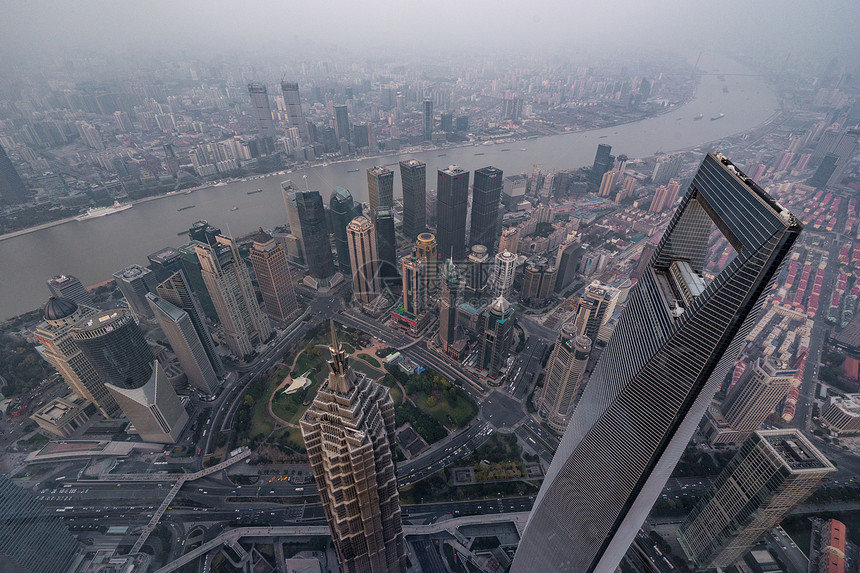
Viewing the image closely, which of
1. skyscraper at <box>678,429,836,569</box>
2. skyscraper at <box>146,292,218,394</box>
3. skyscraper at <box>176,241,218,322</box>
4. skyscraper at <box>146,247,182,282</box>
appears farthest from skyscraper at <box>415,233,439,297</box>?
skyscraper at <box>678,429,836,569</box>

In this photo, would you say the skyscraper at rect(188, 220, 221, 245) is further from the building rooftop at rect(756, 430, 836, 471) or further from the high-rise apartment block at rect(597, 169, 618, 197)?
the high-rise apartment block at rect(597, 169, 618, 197)

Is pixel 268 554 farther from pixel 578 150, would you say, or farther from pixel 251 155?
pixel 578 150

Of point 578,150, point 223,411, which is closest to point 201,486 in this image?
point 223,411

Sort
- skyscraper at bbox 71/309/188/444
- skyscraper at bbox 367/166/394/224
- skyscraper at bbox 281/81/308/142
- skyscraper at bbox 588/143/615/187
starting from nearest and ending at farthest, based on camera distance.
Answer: skyscraper at bbox 71/309/188/444 < skyscraper at bbox 367/166/394/224 < skyscraper at bbox 588/143/615/187 < skyscraper at bbox 281/81/308/142

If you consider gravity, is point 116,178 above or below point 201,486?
above

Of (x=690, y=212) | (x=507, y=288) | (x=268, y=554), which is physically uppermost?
(x=690, y=212)

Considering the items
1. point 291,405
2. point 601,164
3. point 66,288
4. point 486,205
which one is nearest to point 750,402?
point 486,205
